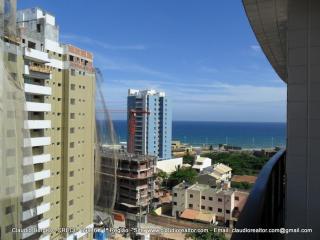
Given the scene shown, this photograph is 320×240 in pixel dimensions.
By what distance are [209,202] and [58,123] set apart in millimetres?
6146

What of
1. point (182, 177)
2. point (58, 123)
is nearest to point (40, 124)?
point (58, 123)

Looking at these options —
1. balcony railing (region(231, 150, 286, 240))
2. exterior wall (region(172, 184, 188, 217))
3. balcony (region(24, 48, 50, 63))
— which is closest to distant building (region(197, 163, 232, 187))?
exterior wall (region(172, 184, 188, 217))

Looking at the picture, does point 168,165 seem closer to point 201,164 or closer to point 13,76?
point 201,164

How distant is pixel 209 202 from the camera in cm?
1050

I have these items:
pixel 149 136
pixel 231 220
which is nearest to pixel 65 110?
pixel 231 220

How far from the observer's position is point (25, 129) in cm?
94

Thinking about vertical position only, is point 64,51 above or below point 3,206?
above

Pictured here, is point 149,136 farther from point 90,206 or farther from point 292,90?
point 292,90

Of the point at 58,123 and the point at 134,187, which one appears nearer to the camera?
the point at 58,123

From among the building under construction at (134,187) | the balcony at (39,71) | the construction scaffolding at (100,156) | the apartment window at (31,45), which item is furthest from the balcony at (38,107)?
the building under construction at (134,187)

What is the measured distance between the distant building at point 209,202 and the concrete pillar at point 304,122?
918 cm

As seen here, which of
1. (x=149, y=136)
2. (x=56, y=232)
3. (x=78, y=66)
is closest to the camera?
(x=56, y=232)

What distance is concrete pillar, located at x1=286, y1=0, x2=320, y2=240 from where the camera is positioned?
3.43ft

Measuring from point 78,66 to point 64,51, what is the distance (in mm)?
454
